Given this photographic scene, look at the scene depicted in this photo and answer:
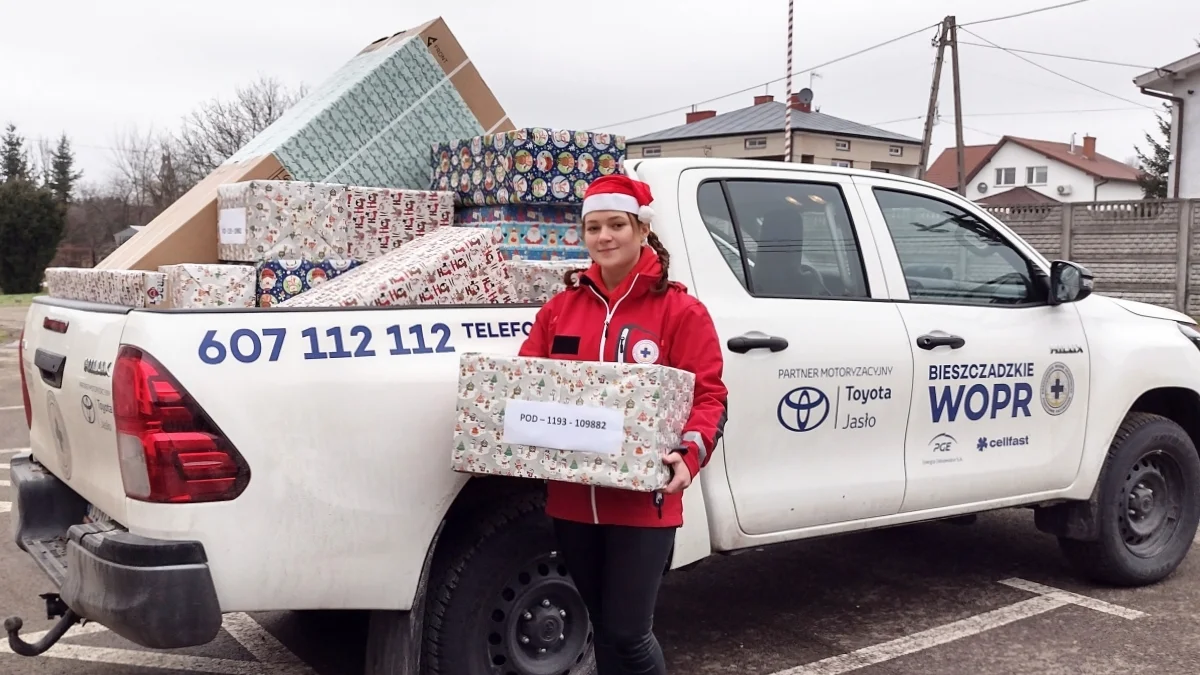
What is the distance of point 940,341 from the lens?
168 inches

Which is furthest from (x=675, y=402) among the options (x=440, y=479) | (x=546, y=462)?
(x=440, y=479)

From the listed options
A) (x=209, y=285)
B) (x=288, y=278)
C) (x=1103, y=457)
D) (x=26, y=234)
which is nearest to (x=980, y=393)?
(x=1103, y=457)

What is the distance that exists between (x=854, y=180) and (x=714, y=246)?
84cm

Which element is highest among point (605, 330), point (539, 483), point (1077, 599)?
point (605, 330)

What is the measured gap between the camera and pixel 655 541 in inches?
111

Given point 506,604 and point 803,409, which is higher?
point 803,409

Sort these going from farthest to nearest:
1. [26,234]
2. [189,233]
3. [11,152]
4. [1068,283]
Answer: [11,152] < [26,234] < [1068,283] < [189,233]

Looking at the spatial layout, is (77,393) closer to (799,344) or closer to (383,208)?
(383,208)

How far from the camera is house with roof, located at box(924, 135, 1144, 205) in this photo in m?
69.7

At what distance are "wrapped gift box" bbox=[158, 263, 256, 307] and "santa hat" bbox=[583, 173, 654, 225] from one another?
1.55 meters

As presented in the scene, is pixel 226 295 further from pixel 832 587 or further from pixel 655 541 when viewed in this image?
pixel 832 587

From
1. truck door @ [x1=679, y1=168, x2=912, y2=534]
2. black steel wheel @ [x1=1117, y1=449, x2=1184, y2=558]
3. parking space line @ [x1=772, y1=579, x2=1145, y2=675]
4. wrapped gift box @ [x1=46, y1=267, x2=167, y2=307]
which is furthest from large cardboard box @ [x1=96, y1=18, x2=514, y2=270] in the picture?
black steel wheel @ [x1=1117, y1=449, x2=1184, y2=558]

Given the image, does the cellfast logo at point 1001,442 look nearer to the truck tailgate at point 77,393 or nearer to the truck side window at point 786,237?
the truck side window at point 786,237

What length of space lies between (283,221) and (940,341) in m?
2.55
